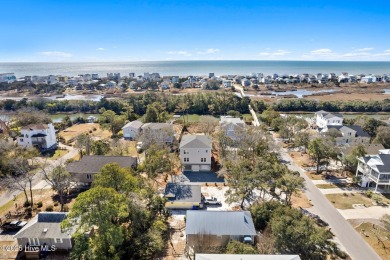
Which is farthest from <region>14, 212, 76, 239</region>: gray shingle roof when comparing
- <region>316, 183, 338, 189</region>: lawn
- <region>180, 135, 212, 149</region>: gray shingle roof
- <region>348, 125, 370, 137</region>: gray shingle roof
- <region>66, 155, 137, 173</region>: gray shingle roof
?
<region>348, 125, 370, 137</region>: gray shingle roof

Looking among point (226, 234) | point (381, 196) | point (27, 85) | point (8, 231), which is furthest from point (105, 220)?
point (27, 85)

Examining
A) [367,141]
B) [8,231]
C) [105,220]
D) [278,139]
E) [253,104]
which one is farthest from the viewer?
[253,104]

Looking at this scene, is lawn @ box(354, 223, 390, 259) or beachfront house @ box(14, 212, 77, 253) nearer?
beachfront house @ box(14, 212, 77, 253)

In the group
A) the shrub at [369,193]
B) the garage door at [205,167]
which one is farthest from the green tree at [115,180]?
the shrub at [369,193]

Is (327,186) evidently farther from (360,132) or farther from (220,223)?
(360,132)

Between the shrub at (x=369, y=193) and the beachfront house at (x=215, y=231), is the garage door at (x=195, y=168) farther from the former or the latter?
the shrub at (x=369, y=193)

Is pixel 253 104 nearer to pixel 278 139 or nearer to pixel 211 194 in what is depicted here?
pixel 278 139

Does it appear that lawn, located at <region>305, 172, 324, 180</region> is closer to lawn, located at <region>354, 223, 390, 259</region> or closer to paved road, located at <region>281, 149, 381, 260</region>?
paved road, located at <region>281, 149, 381, 260</region>
